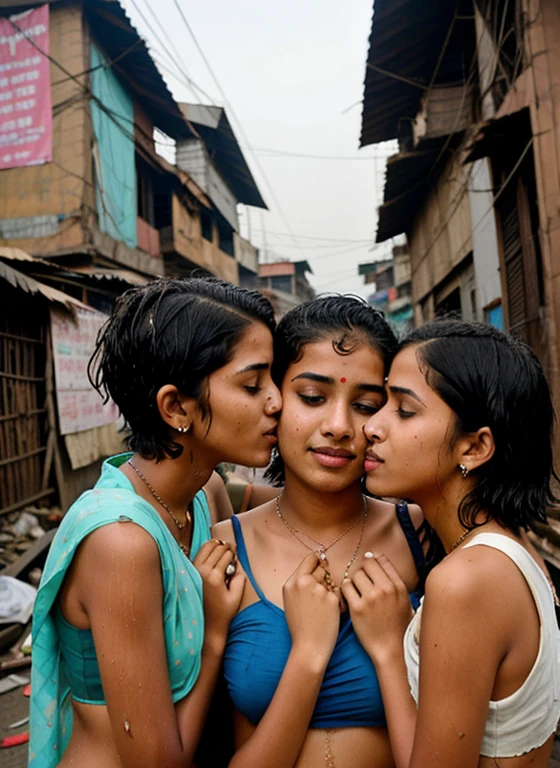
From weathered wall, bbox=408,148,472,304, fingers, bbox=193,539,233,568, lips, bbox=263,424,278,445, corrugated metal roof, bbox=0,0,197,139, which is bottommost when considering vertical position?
fingers, bbox=193,539,233,568

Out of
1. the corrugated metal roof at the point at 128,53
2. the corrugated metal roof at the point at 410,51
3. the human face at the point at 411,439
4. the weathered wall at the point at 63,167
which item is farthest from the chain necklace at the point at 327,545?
the corrugated metal roof at the point at 128,53

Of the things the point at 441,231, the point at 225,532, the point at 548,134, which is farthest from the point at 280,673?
the point at 441,231

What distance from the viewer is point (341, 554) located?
175cm

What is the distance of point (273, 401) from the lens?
5.34 ft

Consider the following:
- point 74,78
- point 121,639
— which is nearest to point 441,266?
point 74,78

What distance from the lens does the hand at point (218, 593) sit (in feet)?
4.90

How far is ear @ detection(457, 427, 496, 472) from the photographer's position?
4.49ft

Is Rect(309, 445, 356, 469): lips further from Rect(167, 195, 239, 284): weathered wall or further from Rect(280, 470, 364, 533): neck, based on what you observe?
Rect(167, 195, 239, 284): weathered wall

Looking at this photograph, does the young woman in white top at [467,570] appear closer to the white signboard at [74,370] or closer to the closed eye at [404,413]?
the closed eye at [404,413]

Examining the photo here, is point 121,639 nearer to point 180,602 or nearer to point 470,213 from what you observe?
point 180,602

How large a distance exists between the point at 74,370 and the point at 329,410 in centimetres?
681

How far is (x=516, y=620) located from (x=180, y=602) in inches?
32.5

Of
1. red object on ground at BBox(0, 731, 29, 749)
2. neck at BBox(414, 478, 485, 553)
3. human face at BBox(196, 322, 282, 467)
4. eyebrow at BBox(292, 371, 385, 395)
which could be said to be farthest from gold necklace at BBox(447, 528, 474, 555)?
red object on ground at BBox(0, 731, 29, 749)

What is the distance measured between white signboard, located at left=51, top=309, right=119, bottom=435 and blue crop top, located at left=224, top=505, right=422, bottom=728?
633 cm
